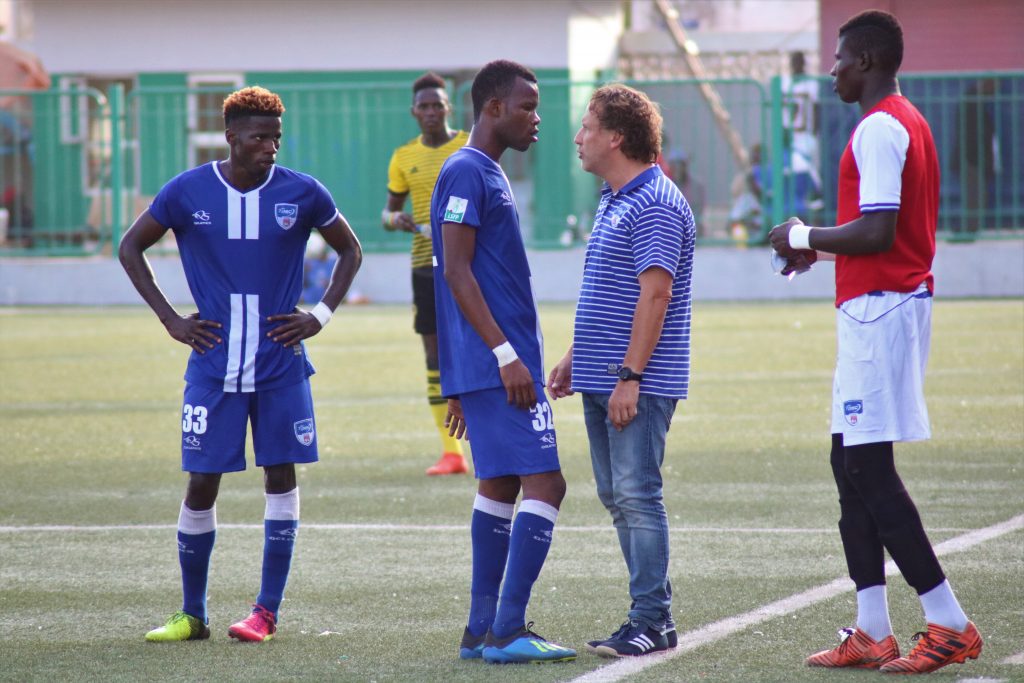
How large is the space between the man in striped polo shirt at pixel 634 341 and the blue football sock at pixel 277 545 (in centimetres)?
130

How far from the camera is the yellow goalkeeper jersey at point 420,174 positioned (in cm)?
1012

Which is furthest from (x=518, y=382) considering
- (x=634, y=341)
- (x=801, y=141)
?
(x=801, y=141)

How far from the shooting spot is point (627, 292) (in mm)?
5473

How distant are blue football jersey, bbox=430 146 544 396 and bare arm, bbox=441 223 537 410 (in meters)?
0.05

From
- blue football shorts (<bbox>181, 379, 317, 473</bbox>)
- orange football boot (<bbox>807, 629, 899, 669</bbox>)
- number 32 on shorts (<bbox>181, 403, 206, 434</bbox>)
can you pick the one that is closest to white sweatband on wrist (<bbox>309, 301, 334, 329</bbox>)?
blue football shorts (<bbox>181, 379, 317, 473</bbox>)

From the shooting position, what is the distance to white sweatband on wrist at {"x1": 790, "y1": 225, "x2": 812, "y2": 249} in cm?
526

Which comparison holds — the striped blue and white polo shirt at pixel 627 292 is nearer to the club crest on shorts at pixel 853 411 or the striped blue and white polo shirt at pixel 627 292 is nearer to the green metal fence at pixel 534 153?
the club crest on shorts at pixel 853 411

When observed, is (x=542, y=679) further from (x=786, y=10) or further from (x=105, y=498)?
(x=786, y=10)

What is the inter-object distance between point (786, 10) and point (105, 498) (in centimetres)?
3393

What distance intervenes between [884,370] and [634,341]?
0.86 metres

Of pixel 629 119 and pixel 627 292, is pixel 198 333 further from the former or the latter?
pixel 629 119

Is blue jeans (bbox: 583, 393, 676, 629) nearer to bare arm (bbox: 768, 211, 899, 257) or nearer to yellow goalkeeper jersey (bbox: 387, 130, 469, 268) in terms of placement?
bare arm (bbox: 768, 211, 899, 257)

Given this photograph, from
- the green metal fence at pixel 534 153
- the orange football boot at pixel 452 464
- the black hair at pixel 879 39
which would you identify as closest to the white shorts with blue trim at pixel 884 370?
the black hair at pixel 879 39

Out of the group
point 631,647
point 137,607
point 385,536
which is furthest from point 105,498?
point 631,647
